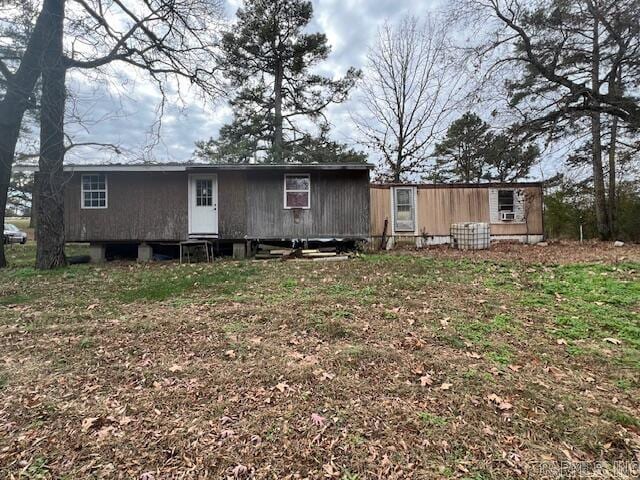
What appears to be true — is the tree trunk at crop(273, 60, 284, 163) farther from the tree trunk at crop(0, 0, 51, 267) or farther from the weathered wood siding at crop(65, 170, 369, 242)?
the tree trunk at crop(0, 0, 51, 267)

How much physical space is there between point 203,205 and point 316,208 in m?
3.63

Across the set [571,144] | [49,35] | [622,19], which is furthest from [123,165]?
[571,144]

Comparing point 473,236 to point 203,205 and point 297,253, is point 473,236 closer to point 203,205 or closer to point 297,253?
point 297,253

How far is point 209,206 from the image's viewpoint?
1103cm

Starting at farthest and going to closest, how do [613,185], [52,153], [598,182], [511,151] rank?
1. [613,185]
2. [598,182]
3. [511,151]
4. [52,153]

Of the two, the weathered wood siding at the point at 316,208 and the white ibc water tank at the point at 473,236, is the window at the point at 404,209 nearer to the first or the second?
the white ibc water tank at the point at 473,236

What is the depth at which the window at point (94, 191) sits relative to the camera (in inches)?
431

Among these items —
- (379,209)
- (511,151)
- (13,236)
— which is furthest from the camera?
(13,236)

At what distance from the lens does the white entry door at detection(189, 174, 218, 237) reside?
10969mm

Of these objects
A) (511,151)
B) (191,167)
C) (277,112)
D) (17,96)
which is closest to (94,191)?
(17,96)

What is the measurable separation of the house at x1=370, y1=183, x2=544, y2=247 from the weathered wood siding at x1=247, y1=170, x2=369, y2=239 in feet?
6.18

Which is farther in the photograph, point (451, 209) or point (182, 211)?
point (451, 209)

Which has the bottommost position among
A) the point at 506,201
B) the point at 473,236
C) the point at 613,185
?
the point at 473,236

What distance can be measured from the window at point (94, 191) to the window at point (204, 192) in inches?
115
